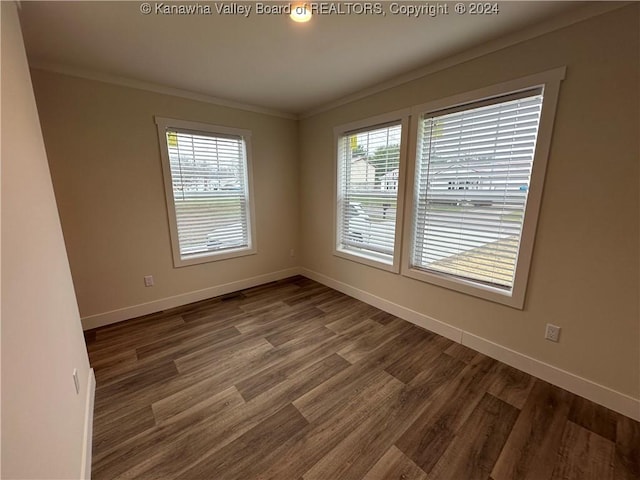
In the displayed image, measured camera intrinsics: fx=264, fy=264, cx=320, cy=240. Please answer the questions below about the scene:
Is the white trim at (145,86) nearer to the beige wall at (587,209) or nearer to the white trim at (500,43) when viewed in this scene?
the white trim at (500,43)

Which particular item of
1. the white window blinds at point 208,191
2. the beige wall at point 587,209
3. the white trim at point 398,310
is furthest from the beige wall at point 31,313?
the beige wall at point 587,209

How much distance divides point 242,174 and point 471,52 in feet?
8.90

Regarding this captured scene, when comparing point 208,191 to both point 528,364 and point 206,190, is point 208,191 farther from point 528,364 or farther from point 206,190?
point 528,364

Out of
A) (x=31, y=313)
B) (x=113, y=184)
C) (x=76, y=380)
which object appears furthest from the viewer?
(x=113, y=184)

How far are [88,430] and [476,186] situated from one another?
3092 mm

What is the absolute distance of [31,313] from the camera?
3.31 ft

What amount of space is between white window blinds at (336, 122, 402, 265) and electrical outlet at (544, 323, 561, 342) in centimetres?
140

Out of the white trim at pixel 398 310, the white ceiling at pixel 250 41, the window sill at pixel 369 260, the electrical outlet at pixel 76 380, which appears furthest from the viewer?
the window sill at pixel 369 260

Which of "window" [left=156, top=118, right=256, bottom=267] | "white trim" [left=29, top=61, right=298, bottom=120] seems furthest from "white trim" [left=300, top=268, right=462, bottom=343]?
"white trim" [left=29, top=61, right=298, bottom=120]

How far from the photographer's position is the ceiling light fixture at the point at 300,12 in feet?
5.14

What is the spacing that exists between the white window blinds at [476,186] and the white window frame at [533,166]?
4cm

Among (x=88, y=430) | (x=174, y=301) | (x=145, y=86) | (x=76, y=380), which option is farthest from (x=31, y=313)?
(x=145, y=86)

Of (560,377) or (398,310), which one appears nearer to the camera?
(560,377)

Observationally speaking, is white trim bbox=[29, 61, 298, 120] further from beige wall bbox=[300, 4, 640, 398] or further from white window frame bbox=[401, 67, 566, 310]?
beige wall bbox=[300, 4, 640, 398]
